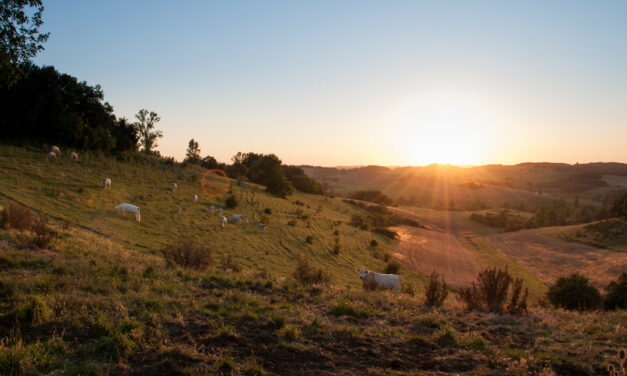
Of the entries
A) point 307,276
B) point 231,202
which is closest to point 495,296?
point 307,276

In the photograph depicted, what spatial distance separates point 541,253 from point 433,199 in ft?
247

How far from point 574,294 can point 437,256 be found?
2490cm

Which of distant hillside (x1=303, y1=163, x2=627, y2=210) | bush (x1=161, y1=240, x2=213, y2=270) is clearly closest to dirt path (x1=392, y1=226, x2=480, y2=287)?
bush (x1=161, y1=240, x2=213, y2=270)

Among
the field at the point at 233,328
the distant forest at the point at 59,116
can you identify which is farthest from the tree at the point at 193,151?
the field at the point at 233,328

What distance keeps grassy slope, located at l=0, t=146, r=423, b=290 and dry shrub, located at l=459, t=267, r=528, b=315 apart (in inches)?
382

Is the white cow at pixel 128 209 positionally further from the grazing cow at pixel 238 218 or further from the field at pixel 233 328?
the grazing cow at pixel 238 218

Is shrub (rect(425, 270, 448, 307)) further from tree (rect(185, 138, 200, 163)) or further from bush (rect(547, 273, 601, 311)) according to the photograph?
tree (rect(185, 138, 200, 163))

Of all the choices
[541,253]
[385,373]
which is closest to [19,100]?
[385,373]

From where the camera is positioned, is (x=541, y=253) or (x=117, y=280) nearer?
(x=117, y=280)

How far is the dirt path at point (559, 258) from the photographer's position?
111 feet

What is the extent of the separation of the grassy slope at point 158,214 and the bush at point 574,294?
1039cm

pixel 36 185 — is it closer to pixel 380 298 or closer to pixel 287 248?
pixel 287 248

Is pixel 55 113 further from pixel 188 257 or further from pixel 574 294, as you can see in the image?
pixel 574 294

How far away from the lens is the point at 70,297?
265 inches
